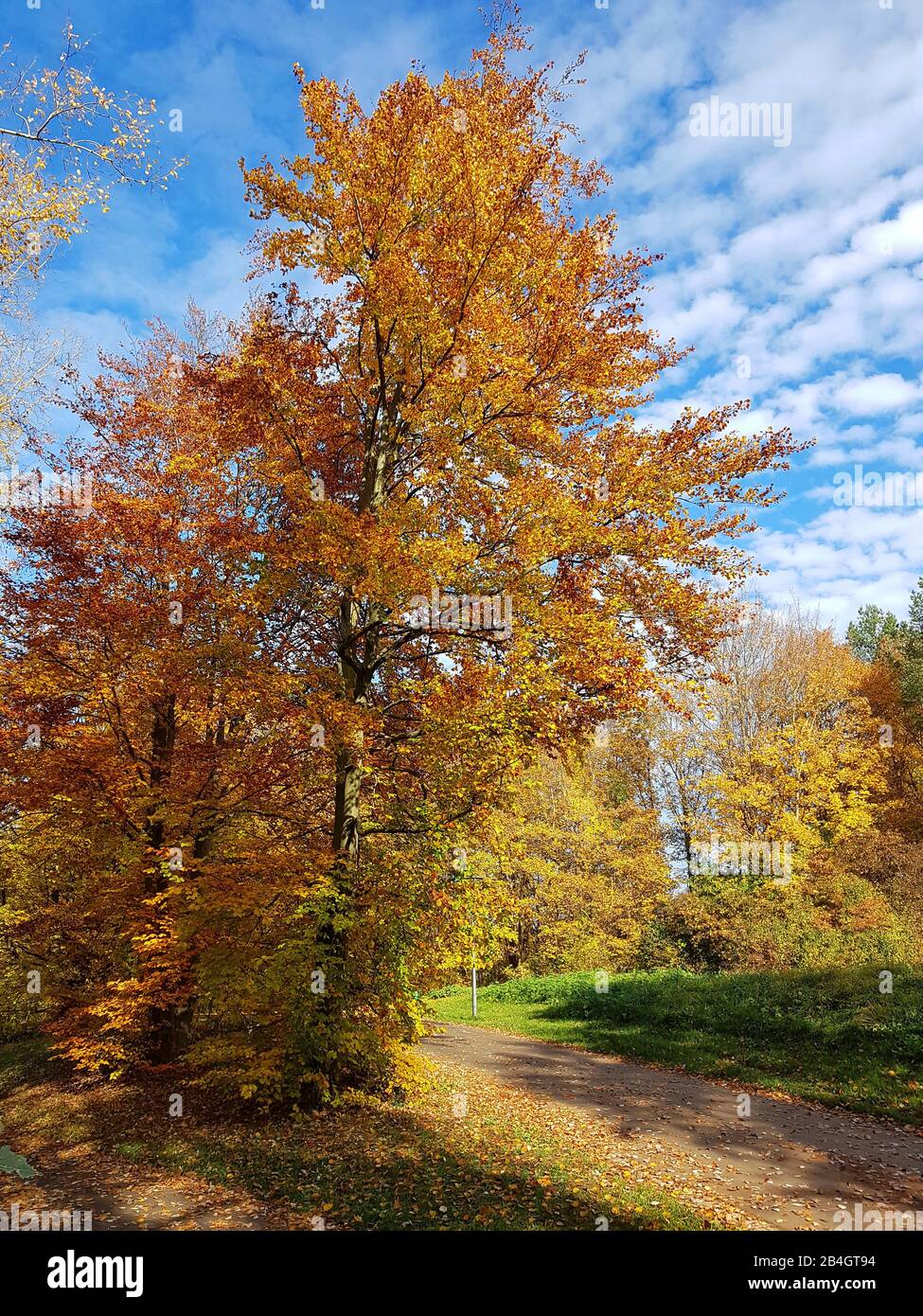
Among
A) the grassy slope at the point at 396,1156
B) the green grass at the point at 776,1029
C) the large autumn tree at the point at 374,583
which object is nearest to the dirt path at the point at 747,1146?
the grassy slope at the point at 396,1156

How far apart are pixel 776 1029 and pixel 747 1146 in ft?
19.2

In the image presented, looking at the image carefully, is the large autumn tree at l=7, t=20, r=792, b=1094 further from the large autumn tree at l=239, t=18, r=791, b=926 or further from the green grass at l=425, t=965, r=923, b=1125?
the green grass at l=425, t=965, r=923, b=1125

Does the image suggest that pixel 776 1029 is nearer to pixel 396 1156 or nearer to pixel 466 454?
pixel 396 1156

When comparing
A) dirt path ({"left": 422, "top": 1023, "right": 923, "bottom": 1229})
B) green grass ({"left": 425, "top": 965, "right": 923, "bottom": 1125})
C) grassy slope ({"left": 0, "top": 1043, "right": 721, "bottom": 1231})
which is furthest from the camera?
green grass ({"left": 425, "top": 965, "right": 923, "bottom": 1125})

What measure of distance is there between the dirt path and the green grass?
2.71 ft

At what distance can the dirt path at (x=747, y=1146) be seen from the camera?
23.8ft

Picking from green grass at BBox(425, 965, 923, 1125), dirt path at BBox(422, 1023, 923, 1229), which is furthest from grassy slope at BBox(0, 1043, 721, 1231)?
green grass at BBox(425, 965, 923, 1125)

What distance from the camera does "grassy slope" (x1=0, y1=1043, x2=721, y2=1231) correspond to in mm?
6469

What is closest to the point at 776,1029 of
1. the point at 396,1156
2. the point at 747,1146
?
the point at 747,1146

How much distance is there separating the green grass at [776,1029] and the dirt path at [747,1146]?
2.71 ft

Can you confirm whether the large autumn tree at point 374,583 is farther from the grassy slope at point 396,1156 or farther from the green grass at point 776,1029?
the green grass at point 776,1029

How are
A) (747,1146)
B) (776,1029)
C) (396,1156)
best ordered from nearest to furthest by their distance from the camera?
1. (396,1156)
2. (747,1146)
3. (776,1029)

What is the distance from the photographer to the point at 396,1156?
7.94 metres
